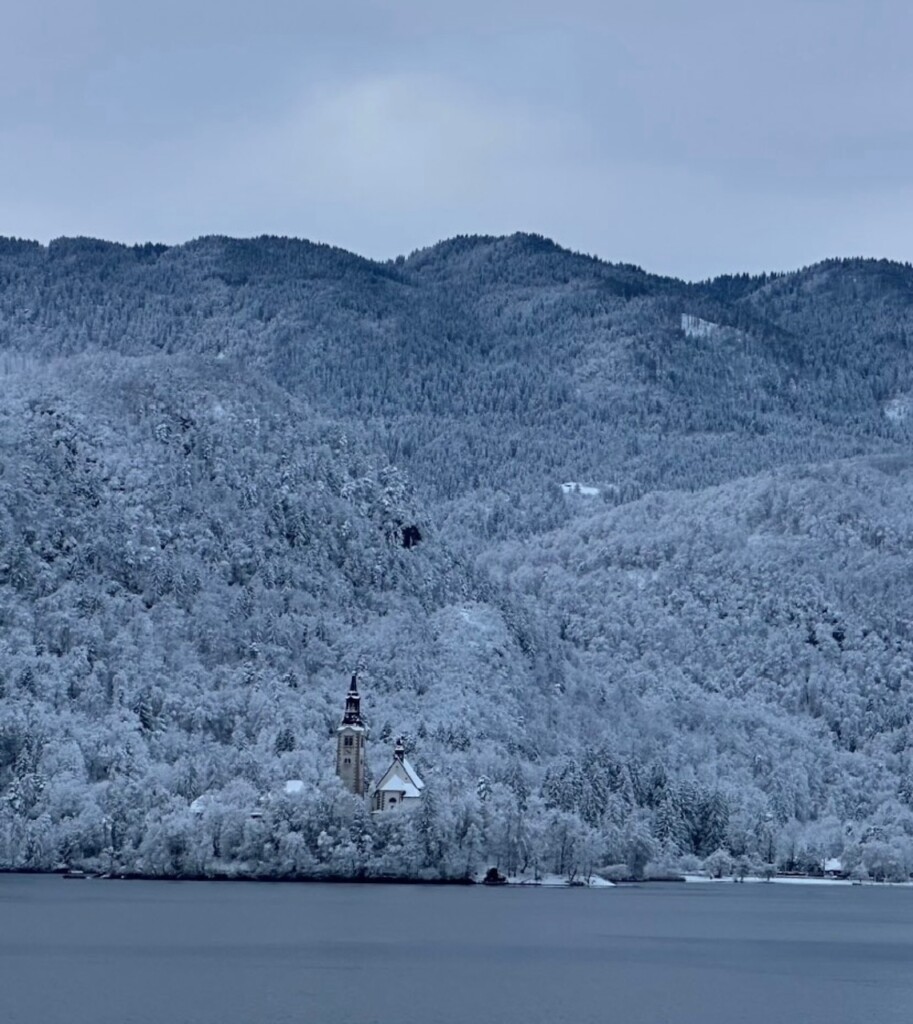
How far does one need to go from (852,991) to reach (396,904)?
58.0 meters

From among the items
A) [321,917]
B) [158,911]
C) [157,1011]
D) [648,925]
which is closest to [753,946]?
[648,925]

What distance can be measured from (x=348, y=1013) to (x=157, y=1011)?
9.57m

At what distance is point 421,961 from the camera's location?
134 m

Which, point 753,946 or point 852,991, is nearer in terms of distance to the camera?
point 852,991

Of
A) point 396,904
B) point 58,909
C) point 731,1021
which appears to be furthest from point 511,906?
point 731,1021

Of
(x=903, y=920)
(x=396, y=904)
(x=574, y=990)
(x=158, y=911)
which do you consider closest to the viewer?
(x=574, y=990)

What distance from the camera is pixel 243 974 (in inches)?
4946

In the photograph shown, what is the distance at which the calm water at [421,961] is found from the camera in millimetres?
113750

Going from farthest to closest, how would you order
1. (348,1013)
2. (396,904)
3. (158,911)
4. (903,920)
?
(903,920), (396,904), (158,911), (348,1013)

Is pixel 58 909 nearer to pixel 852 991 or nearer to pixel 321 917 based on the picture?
pixel 321 917

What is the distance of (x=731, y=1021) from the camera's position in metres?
112

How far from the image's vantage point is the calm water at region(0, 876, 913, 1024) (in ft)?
373

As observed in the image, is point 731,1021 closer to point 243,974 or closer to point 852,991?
point 852,991

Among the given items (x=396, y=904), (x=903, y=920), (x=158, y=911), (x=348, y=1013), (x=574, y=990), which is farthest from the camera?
(x=903, y=920)
